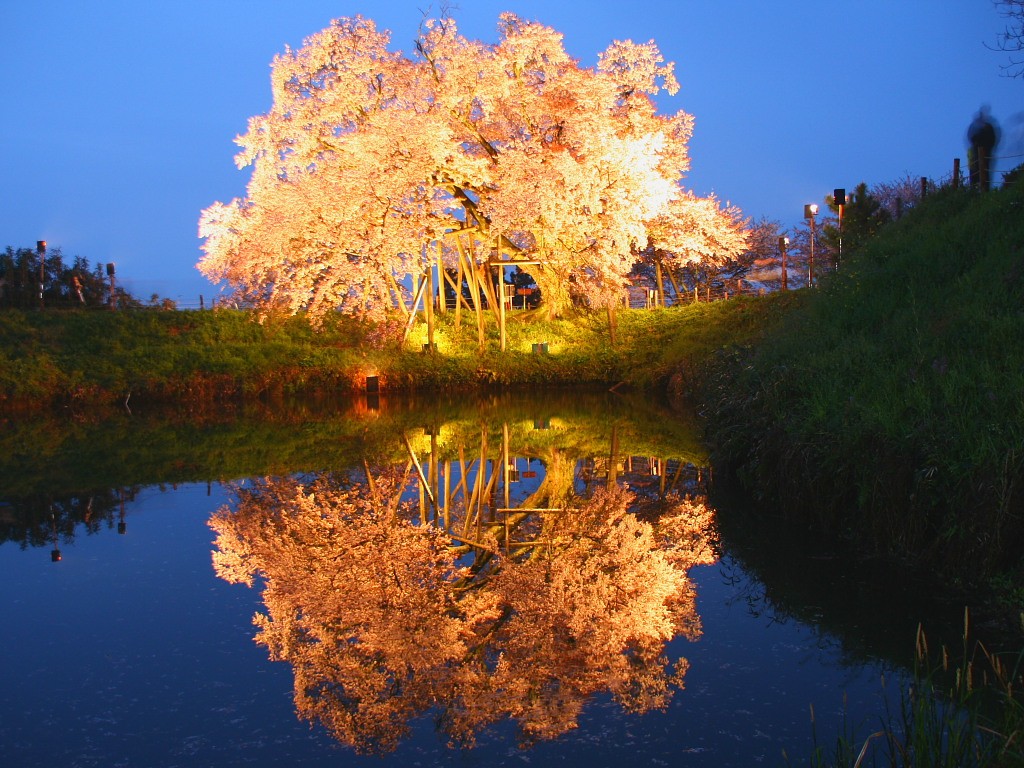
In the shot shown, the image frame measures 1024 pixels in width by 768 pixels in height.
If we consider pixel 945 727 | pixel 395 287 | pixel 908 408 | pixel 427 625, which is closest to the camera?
pixel 945 727

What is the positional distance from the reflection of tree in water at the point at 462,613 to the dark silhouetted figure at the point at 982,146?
10.4 meters

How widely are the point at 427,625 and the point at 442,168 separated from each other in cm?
1888

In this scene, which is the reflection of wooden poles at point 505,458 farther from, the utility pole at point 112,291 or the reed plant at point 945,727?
the utility pole at point 112,291

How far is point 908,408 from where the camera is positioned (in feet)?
22.5

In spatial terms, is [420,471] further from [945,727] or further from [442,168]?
[442,168]

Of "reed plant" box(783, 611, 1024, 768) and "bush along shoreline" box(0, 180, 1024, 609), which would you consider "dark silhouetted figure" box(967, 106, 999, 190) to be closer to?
"bush along shoreline" box(0, 180, 1024, 609)

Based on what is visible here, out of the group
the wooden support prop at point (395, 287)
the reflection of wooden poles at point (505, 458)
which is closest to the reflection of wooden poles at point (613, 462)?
the reflection of wooden poles at point (505, 458)

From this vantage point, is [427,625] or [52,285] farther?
[52,285]

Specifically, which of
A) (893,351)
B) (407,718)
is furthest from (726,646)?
(893,351)

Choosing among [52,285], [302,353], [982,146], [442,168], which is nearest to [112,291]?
[52,285]

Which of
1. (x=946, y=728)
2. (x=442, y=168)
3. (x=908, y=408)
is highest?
(x=442, y=168)

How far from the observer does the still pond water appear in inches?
161

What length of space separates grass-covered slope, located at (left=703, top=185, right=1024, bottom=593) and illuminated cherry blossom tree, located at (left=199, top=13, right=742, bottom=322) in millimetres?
10954

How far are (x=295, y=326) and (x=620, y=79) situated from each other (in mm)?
12177
